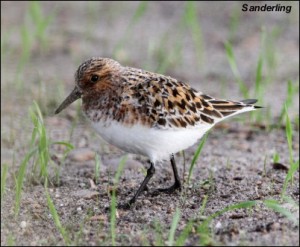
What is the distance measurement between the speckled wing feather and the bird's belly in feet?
0.18

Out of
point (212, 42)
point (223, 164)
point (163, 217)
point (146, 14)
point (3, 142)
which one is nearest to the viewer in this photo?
point (163, 217)

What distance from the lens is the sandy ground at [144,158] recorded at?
15.8 ft

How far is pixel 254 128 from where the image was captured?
24.6ft

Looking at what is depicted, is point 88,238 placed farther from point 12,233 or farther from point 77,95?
point 77,95

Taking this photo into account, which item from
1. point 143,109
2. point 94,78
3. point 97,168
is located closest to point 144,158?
point 97,168

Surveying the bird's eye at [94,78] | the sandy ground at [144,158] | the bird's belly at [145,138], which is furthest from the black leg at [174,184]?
the bird's eye at [94,78]

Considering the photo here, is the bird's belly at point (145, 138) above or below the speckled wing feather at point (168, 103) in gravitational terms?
below

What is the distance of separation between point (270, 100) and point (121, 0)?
3939 mm

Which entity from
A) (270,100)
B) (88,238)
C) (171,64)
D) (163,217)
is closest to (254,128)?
(270,100)

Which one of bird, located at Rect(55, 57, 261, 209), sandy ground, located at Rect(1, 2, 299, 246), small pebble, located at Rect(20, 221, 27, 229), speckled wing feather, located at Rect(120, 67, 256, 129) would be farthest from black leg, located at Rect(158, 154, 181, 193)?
small pebble, located at Rect(20, 221, 27, 229)

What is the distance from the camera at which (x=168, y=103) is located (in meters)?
5.39

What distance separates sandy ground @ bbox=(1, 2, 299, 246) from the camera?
15.8 ft

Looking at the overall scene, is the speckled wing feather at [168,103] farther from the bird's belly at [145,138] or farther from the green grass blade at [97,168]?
the green grass blade at [97,168]

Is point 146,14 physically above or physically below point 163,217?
above
